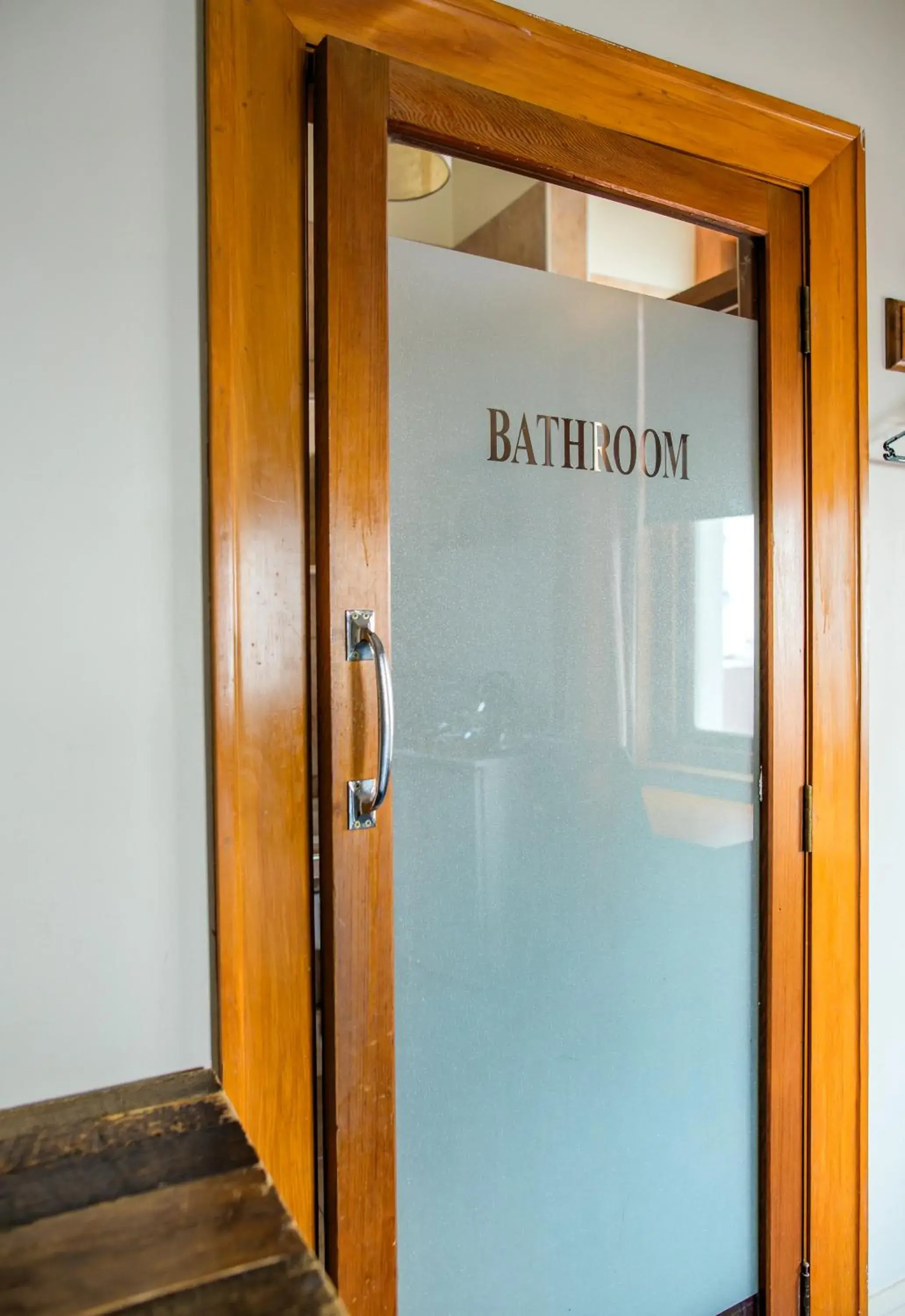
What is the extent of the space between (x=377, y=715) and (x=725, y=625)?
677mm

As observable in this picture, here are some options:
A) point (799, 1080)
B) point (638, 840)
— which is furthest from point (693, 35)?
point (799, 1080)

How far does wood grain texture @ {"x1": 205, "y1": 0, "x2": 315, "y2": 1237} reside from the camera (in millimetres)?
1126

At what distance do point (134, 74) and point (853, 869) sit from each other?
166 cm

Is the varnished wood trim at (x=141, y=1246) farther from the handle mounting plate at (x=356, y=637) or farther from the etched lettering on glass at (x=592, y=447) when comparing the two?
the etched lettering on glass at (x=592, y=447)

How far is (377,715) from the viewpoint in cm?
122

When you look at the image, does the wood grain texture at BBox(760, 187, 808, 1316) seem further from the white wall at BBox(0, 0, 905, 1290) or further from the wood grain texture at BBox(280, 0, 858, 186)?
the white wall at BBox(0, 0, 905, 1290)

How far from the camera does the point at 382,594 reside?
1.22m

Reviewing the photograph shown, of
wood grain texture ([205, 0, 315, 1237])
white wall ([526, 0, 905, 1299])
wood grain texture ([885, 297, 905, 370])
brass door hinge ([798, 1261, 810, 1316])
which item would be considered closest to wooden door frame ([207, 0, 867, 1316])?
wood grain texture ([205, 0, 315, 1237])

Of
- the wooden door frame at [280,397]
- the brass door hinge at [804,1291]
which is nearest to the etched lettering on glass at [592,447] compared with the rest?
the wooden door frame at [280,397]

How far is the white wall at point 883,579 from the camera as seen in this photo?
1.69 m

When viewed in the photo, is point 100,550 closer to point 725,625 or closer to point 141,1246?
point 141,1246

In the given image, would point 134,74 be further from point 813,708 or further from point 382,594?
point 813,708

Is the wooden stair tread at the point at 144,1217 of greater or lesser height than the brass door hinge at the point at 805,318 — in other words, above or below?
below

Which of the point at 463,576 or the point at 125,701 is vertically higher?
the point at 463,576
